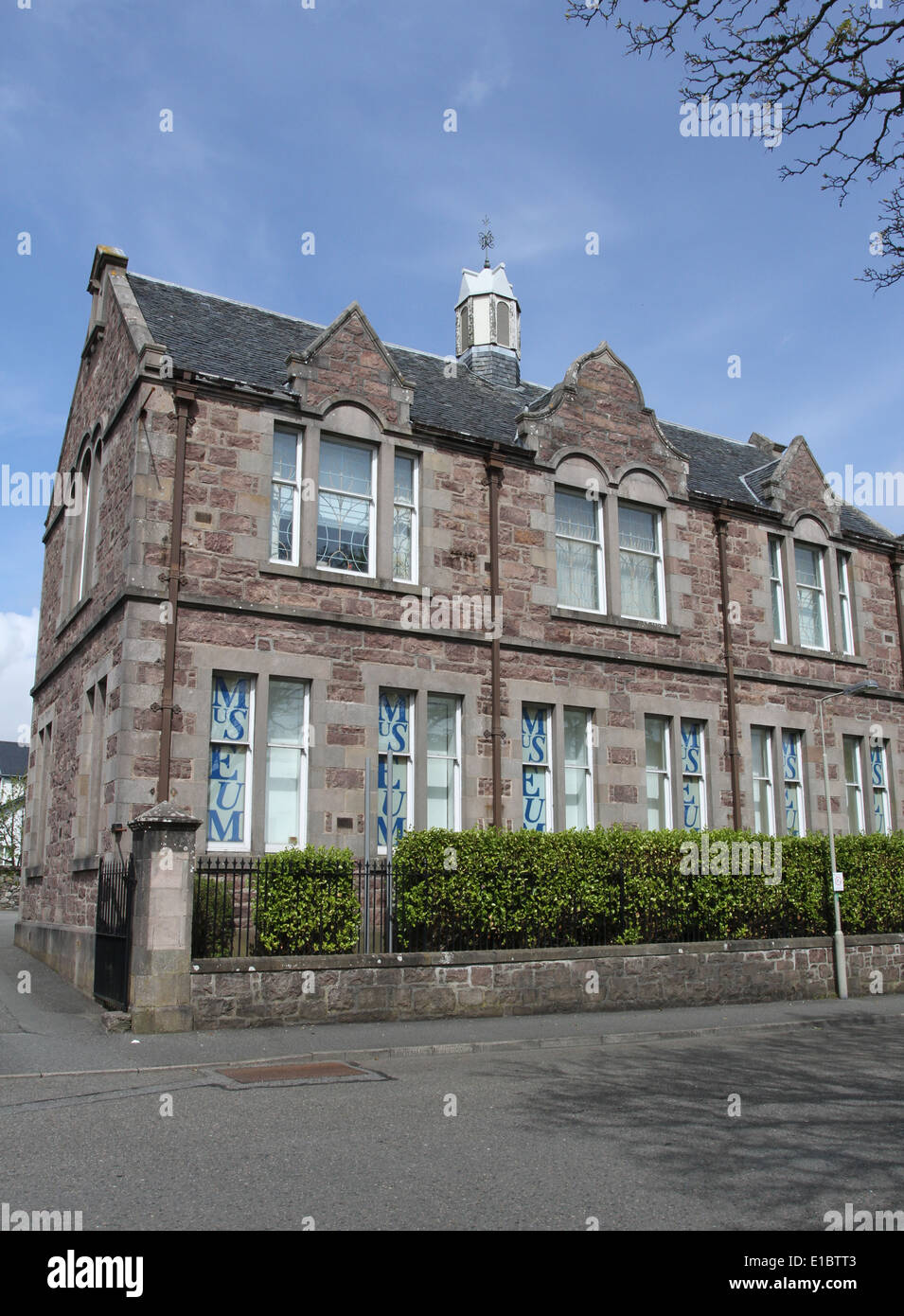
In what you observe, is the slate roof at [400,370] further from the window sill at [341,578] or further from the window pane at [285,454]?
the window sill at [341,578]

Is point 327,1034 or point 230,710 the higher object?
point 230,710

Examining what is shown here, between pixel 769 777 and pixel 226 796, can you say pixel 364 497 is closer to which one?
pixel 226 796

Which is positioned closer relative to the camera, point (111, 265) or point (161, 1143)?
point (161, 1143)

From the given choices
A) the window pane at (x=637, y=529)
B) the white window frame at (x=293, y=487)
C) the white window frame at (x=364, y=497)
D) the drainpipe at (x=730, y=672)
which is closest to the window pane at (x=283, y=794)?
the white window frame at (x=293, y=487)

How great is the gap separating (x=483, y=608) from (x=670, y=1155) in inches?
458

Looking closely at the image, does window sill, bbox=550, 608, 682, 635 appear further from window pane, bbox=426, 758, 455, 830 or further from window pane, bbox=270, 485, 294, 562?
window pane, bbox=270, 485, 294, 562

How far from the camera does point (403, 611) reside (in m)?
16.8

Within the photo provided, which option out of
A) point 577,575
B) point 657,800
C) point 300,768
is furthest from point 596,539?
point 300,768

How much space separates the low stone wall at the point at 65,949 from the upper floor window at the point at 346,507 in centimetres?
632

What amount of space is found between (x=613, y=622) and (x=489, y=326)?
10853mm

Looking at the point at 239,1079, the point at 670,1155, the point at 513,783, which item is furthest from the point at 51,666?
the point at 670,1155

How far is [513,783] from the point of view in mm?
17172

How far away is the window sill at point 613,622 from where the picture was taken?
18422 mm
